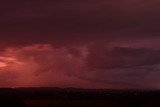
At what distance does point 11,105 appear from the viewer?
87.7m

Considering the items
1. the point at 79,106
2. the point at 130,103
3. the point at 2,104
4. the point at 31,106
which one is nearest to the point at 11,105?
the point at 2,104

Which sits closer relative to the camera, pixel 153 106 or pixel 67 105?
pixel 153 106

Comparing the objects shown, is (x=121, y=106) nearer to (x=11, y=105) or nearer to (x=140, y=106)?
(x=140, y=106)

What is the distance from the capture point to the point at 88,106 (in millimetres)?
110938

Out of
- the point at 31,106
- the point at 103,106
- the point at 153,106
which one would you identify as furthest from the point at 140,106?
the point at 31,106

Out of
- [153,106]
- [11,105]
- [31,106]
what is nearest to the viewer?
[11,105]

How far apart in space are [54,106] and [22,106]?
21.3 metres

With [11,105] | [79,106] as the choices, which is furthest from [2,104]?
[79,106]

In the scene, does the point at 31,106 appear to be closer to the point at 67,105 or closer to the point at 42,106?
the point at 42,106

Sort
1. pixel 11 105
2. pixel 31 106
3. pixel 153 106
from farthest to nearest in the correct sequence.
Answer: pixel 31 106 < pixel 153 106 < pixel 11 105

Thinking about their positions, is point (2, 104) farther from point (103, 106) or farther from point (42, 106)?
point (103, 106)

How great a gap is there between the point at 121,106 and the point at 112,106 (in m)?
2.83

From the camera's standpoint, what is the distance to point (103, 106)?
374ft

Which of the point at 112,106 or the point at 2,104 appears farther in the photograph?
the point at 112,106
